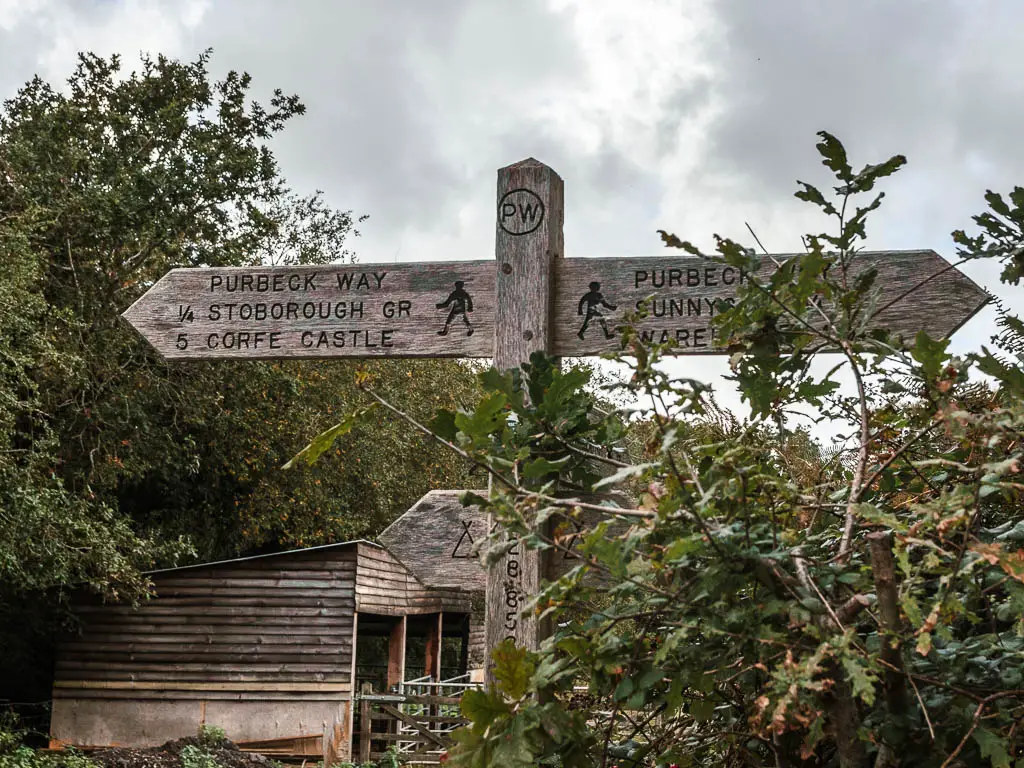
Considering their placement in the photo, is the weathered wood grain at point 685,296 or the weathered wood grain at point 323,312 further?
the weathered wood grain at point 323,312

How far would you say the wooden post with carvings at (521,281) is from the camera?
3.09 metres

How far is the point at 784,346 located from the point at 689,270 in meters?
1.37

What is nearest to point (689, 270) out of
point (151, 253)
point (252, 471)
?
point (151, 253)

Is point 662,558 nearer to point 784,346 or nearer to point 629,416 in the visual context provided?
point 629,416

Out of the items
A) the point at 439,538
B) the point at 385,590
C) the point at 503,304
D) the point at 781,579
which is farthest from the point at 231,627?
the point at 781,579

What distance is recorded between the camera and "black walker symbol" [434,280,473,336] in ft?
11.0

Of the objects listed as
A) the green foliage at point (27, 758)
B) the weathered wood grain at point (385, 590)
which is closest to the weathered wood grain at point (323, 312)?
the green foliage at point (27, 758)

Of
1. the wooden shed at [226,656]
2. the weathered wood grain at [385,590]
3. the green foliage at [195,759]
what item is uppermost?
the weathered wood grain at [385,590]

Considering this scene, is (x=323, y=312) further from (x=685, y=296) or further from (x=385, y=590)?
(x=385, y=590)

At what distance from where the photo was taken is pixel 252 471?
1938 cm

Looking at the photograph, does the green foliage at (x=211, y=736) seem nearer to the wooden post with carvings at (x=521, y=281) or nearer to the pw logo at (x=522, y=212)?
the wooden post with carvings at (x=521, y=281)

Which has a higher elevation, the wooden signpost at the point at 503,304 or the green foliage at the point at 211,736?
the wooden signpost at the point at 503,304

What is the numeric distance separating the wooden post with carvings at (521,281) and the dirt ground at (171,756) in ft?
41.0

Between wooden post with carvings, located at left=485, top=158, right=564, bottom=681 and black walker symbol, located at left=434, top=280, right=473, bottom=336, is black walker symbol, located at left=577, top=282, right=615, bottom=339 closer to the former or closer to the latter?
wooden post with carvings, located at left=485, top=158, right=564, bottom=681
